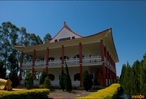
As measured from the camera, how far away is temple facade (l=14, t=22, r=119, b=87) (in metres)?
18.3

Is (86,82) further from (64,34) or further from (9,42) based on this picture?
(9,42)

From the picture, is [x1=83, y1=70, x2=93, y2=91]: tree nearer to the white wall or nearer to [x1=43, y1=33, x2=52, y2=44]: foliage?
the white wall

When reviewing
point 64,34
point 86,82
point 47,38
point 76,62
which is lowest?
point 86,82

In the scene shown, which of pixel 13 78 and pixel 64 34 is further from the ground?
pixel 64 34

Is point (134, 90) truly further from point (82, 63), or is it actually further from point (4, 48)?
point (4, 48)

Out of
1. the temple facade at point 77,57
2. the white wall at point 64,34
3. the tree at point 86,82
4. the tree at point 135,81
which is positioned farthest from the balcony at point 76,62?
the tree at point 135,81

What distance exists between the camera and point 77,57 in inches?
917

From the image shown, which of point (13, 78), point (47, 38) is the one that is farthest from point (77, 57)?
point (47, 38)

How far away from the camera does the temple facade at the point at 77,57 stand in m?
18.3

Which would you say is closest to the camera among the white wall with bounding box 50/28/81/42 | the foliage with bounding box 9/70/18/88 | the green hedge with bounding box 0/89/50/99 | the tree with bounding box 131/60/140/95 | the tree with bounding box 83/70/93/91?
the tree with bounding box 131/60/140/95

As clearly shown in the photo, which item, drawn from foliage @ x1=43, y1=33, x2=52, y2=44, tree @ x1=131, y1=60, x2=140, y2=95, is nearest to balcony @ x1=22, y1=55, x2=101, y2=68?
tree @ x1=131, y1=60, x2=140, y2=95

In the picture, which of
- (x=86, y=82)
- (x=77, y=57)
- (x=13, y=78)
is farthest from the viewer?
(x=77, y=57)

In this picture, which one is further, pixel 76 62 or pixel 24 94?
pixel 76 62

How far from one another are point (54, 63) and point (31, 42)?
20.7 m
